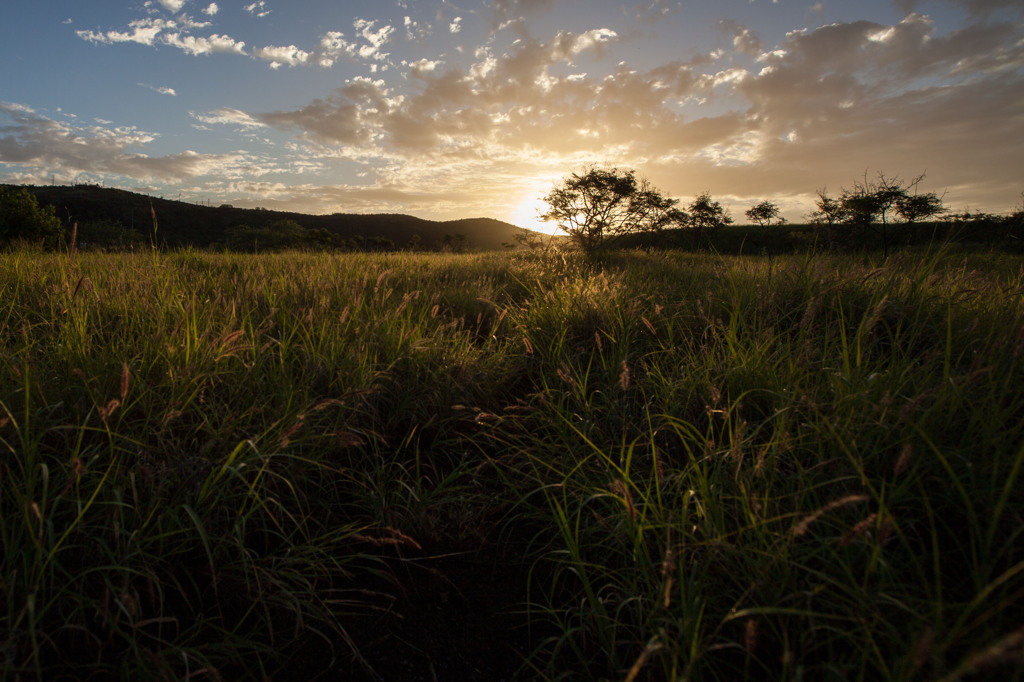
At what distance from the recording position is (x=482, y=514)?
1782 mm

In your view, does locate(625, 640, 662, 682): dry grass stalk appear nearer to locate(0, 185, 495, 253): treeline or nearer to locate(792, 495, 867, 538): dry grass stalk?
locate(792, 495, 867, 538): dry grass stalk

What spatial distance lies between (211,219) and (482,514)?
63.2 m

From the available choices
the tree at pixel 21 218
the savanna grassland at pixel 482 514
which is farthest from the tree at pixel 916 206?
the tree at pixel 21 218

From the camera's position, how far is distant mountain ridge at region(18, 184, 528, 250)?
141 ft

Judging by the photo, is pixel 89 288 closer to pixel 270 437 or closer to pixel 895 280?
pixel 270 437

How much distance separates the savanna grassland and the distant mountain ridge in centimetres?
2953

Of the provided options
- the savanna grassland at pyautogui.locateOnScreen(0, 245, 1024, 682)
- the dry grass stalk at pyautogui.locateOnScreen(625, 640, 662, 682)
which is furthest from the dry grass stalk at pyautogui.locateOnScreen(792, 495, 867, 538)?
the dry grass stalk at pyautogui.locateOnScreen(625, 640, 662, 682)

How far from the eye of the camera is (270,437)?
1680 mm

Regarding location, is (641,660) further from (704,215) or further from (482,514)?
(704,215)

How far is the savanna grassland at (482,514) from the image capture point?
1.06 m

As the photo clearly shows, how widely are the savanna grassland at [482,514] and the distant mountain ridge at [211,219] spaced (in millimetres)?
29535

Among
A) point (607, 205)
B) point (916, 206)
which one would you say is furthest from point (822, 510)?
point (916, 206)

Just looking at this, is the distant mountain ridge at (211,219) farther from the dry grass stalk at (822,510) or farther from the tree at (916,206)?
the dry grass stalk at (822,510)

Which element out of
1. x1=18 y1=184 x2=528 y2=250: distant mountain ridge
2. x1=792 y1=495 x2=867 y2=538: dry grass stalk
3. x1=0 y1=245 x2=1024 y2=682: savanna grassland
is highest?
x1=18 y1=184 x2=528 y2=250: distant mountain ridge
